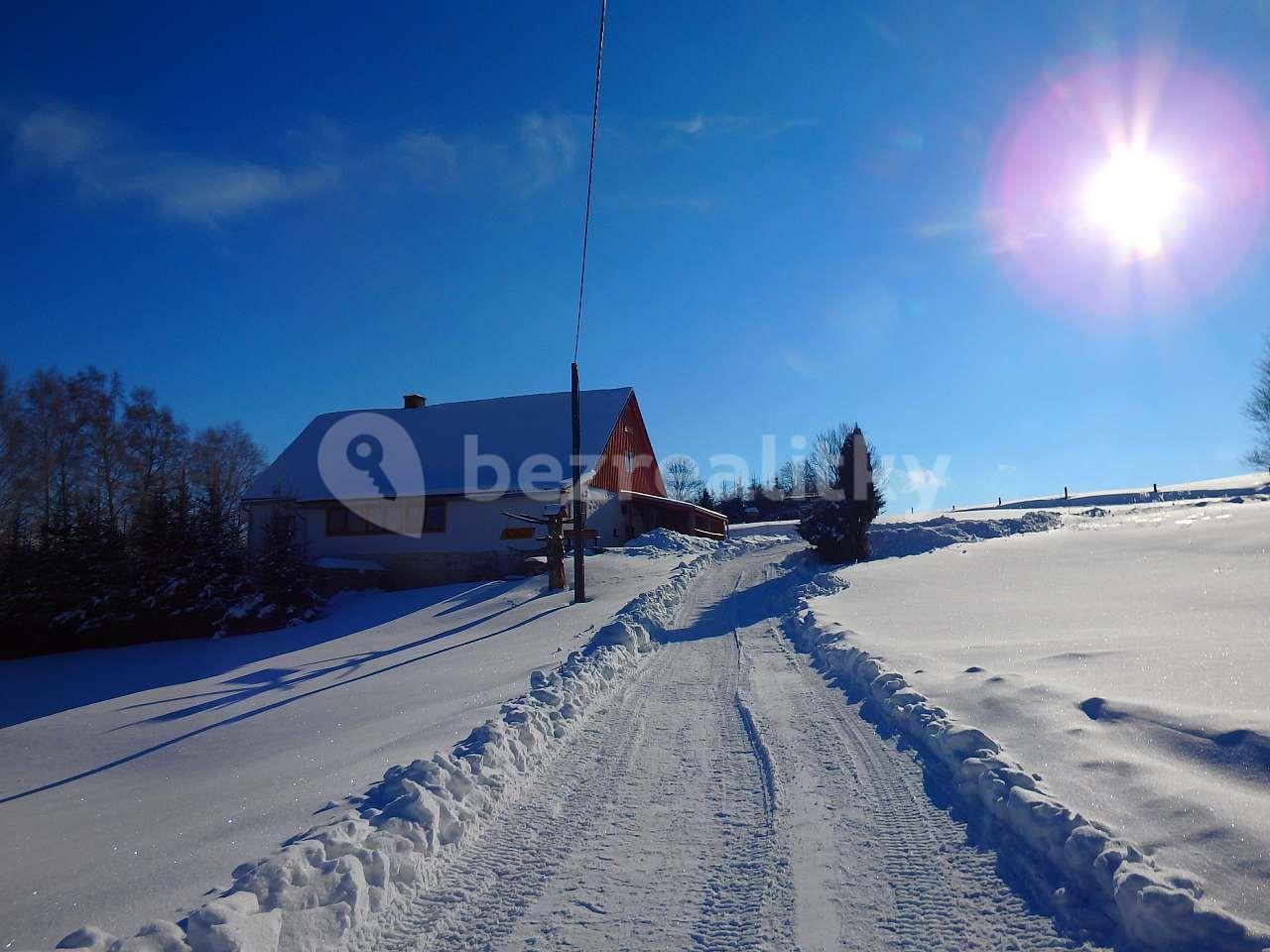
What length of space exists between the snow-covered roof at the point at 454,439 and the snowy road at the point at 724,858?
1970cm

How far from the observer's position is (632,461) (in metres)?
33.6

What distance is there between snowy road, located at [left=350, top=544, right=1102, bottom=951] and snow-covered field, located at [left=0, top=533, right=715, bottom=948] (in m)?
1.47

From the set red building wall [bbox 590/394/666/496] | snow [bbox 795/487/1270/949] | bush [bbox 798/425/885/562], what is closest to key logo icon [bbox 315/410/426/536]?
red building wall [bbox 590/394/666/496]

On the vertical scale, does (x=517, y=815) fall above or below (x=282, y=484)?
below

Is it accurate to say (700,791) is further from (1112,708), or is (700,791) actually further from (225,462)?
(225,462)

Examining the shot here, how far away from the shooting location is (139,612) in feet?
67.8

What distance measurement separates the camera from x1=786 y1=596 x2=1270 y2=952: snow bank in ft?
9.68

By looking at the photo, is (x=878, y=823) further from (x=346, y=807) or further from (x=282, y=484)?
(x=282, y=484)

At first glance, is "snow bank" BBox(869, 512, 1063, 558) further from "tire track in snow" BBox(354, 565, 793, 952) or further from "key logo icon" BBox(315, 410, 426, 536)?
"tire track in snow" BBox(354, 565, 793, 952)

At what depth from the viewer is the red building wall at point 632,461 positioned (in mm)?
30047

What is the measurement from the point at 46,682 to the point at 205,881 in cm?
1722

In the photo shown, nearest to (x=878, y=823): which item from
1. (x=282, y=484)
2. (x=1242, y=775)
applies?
(x=1242, y=775)

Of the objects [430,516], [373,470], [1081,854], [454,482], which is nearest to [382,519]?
[430,516]

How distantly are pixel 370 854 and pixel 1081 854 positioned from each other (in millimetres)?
3681
